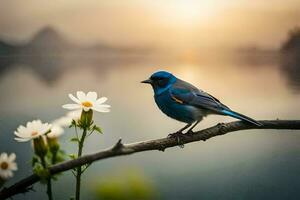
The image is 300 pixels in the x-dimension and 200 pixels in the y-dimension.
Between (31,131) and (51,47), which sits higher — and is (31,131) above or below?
below

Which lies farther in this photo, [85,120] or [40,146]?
[85,120]

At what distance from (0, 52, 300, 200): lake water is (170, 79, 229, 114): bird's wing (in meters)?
0.31

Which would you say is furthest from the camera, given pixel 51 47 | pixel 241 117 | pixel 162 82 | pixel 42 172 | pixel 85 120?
pixel 51 47

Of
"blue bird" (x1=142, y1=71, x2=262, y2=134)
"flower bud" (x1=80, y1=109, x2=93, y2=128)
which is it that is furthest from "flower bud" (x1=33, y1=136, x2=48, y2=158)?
"blue bird" (x1=142, y1=71, x2=262, y2=134)

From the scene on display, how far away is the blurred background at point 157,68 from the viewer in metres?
1.40

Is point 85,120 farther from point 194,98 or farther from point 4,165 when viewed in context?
point 194,98

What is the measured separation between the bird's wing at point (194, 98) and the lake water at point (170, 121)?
12.4 inches

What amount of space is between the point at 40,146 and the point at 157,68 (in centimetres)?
80

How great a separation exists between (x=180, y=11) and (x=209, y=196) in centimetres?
58

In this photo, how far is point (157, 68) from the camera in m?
1.45

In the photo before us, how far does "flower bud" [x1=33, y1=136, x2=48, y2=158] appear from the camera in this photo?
2.27ft

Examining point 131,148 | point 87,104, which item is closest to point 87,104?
point 87,104

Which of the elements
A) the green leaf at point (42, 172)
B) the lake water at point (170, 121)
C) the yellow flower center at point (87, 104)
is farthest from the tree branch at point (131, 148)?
the lake water at point (170, 121)

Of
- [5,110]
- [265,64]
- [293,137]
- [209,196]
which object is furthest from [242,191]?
[5,110]
